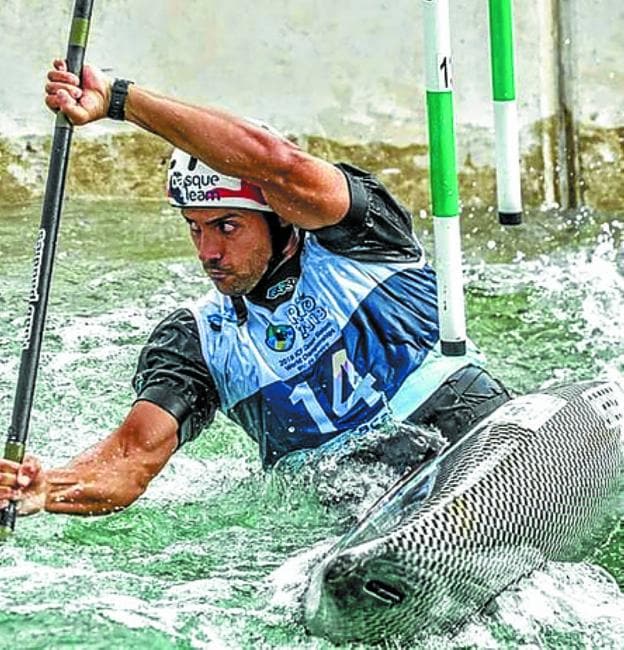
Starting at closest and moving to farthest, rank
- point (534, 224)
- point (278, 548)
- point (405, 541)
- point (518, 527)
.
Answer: point (405, 541), point (518, 527), point (278, 548), point (534, 224)

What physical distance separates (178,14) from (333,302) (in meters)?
4.60

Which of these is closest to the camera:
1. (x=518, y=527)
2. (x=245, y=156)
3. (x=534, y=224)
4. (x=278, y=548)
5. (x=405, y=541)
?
(x=405, y=541)

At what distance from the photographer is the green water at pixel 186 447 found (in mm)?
4277

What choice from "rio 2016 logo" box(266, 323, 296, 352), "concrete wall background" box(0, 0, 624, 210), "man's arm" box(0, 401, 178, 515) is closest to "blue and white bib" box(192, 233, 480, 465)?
"rio 2016 logo" box(266, 323, 296, 352)

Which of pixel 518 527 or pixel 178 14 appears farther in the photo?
pixel 178 14

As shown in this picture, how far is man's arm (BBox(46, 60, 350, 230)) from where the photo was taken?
436 centimetres

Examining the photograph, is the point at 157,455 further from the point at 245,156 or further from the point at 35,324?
the point at 245,156

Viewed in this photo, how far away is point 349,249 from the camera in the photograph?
4.70m

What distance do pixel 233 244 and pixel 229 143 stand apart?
0.35 metres

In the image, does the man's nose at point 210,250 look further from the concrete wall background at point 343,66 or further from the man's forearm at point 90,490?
the concrete wall background at point 343,66

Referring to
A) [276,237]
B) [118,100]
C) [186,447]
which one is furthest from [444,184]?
[186,447]

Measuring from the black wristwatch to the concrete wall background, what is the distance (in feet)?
14.9

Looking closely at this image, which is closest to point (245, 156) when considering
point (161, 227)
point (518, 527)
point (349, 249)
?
point (349, 249)

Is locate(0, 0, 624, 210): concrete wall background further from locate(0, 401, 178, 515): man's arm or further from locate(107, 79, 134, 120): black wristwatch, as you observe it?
locate(107, 79, 134, 120): black wristwatch
